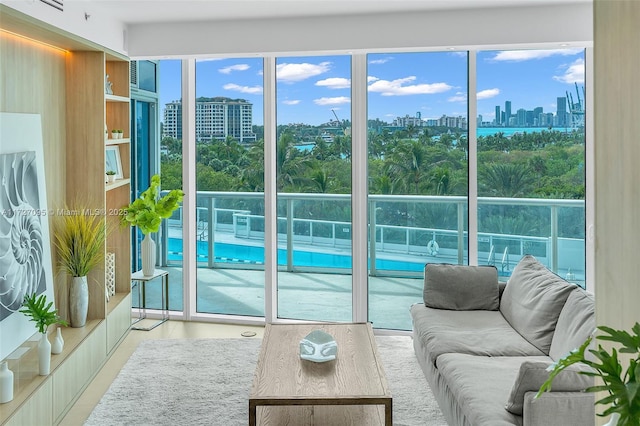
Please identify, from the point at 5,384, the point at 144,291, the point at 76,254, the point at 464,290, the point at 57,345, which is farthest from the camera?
the point at 144,291

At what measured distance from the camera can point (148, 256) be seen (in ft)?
19.5

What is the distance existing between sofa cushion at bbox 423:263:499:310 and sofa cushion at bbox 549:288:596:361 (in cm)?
96

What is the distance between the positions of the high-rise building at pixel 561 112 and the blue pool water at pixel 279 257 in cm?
168

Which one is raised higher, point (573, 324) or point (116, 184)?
point (116, 184)

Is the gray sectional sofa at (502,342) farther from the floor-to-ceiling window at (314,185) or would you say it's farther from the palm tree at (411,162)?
the floor-to-ceiling window at (314,185)

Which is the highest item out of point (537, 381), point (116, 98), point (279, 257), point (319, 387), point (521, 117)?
point (116, 98)

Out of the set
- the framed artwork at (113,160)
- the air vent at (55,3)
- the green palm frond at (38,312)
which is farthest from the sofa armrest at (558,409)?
the framed artwork at (113,160)

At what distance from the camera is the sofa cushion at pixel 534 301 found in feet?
13.2

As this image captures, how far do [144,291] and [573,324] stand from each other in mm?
3974

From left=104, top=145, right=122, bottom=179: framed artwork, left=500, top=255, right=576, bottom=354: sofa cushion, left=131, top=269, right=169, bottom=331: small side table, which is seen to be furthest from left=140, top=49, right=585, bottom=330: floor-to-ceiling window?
left=500, top=255, right=576, bottom=354: sofa cushion

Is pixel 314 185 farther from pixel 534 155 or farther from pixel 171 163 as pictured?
pixel 534 155

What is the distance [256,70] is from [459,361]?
344cm

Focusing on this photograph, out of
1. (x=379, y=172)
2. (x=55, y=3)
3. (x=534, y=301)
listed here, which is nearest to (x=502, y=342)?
(x=534, y=301)

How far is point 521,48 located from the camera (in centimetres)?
548
